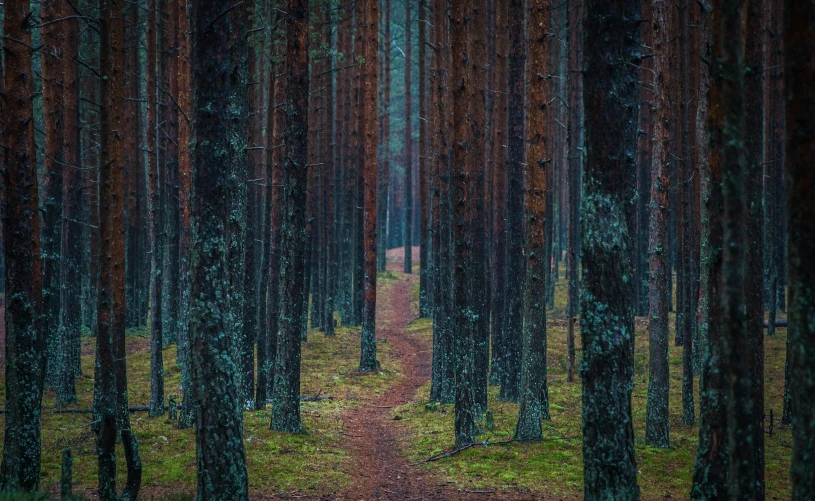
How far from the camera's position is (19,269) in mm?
8938

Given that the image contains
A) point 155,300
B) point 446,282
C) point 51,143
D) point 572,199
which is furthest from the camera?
point 572,199

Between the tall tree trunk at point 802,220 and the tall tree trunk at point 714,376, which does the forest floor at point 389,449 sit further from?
the tall tree trunk at point 802,220

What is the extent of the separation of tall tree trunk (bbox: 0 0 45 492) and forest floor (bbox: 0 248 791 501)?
114 centimetres

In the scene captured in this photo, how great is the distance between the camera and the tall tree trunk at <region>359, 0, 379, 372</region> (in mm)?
21141

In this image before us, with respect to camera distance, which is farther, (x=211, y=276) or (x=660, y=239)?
(x=660, y=239)

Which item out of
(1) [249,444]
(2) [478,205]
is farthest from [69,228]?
(2) [478,205]

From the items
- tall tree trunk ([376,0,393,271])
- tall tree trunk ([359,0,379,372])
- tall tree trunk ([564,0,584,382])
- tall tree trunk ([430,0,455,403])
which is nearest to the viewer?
tall tree trunk ([430,0,455,403])

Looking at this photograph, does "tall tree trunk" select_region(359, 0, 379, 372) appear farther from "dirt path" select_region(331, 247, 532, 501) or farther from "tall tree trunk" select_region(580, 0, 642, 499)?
"tall tree trunk" select_region(580, 0, 642, 499)

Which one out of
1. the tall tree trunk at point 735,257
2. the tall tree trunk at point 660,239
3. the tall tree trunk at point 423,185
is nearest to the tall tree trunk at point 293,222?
the tall tree trunk at point 660,239

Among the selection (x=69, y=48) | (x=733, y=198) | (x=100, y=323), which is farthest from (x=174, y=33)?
(x=733, y=198)

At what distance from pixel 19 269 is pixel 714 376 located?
9358 millimetres

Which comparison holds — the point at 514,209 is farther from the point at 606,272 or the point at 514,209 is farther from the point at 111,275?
the point at 111,275

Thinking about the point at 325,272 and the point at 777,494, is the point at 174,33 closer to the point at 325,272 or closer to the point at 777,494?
the point at 325,272

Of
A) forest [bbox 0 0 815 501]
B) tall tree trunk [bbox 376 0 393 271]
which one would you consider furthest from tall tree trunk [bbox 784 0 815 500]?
tall tree trunk [bbox 376 0 393 271]
